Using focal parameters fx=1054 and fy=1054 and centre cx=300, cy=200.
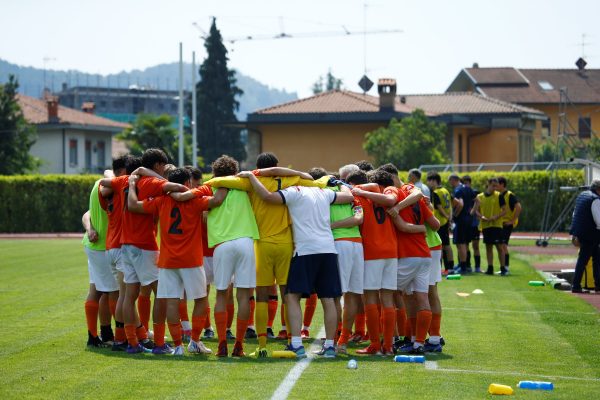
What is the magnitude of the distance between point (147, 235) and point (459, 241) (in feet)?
41.5

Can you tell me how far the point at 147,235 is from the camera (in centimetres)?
1170

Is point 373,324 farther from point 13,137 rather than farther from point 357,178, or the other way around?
point 13,137

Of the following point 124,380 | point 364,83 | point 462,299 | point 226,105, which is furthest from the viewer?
point 226,105

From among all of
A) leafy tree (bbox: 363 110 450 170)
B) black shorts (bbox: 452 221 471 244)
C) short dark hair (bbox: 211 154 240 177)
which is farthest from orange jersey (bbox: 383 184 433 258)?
leafy tree (bbox: 363 110 450 170)

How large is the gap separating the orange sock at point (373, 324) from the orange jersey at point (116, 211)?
290 cm

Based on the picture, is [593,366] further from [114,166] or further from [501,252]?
[501,252]

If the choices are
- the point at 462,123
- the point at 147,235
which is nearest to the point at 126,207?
the point at 147,235

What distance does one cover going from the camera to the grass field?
9.14 meters

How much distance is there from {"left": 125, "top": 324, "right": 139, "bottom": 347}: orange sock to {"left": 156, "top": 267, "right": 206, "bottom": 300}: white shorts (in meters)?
0.51

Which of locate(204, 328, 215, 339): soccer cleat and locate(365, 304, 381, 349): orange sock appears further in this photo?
locate(204, 328, 215, 339): soccer cleat

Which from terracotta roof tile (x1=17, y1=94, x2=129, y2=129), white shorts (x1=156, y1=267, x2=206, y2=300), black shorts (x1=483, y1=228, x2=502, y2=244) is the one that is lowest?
black shorts (x1=483, y1=228, x2=502, y2=244)

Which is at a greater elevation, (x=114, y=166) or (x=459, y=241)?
(x=114, y=166)

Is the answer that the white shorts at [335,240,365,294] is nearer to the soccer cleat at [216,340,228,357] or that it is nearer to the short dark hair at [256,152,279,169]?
the short dark hair at [256,152,279,169]

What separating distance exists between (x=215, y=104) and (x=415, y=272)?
80415mm
